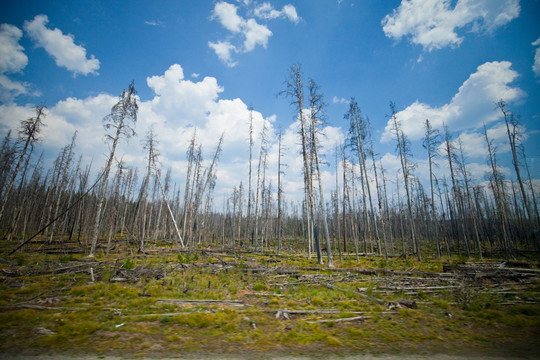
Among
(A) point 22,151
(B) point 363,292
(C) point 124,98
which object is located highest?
(C) point 124,98

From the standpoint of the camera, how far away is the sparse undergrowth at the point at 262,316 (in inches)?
170

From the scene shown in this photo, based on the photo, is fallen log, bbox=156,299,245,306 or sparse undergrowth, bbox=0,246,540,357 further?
fallen log, bbox=156,299,245,306

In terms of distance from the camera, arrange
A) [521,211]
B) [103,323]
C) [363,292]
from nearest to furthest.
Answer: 1. [103,323]
2. [363,292]
3. [521,211]

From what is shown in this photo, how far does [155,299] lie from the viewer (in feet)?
23.1

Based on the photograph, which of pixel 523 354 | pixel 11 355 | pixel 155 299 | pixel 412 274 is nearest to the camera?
pixel 11 355

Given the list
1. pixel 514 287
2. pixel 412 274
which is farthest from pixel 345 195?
pixel 514 287

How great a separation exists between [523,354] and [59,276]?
1634 centimetres

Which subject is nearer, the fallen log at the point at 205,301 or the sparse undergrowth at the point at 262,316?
the sparse undergrowth at the point at 262,316

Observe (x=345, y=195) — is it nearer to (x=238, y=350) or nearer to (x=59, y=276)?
(x=238, y=350)

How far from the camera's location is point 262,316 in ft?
19.6

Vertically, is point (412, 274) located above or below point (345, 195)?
below

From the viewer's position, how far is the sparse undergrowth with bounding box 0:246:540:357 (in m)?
4.33

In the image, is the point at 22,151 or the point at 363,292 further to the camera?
the point at 22,151

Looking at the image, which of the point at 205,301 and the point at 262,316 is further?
the point at 205,301
